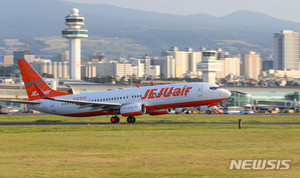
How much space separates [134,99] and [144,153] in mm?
34603

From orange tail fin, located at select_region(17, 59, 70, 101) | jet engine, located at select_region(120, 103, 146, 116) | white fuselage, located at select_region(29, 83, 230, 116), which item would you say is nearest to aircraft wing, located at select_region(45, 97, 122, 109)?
white fuselage, located at select_region(29, 83, 230, 116)

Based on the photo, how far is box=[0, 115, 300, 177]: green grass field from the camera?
2536 cm

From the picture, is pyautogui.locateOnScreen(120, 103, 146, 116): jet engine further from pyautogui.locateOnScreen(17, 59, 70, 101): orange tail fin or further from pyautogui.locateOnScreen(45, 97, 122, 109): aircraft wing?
pyautogui.locateOnScreen(17, 59, 70, 101): orange tail fin

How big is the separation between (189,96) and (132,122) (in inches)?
310

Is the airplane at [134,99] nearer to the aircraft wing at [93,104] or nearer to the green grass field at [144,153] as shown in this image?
the aircraft wing at [93,104]

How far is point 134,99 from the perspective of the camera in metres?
67.2

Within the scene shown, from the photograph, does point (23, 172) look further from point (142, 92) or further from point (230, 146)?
point (142, 92)

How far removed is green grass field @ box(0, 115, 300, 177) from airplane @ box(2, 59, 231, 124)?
1798 cm

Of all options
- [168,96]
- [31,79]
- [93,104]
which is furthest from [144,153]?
[31,79]

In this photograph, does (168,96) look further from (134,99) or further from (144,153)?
(144,153)

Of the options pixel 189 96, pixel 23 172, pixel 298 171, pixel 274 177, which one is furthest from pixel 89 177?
pixel 189 96

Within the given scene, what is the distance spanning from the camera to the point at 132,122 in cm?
6719

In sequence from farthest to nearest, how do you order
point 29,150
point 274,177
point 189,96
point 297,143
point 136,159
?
point 189,96 → point 297,143 → point 29,150 → point 136,159 → point 274,177

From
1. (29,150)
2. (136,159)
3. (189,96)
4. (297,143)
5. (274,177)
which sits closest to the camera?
(274,177)
